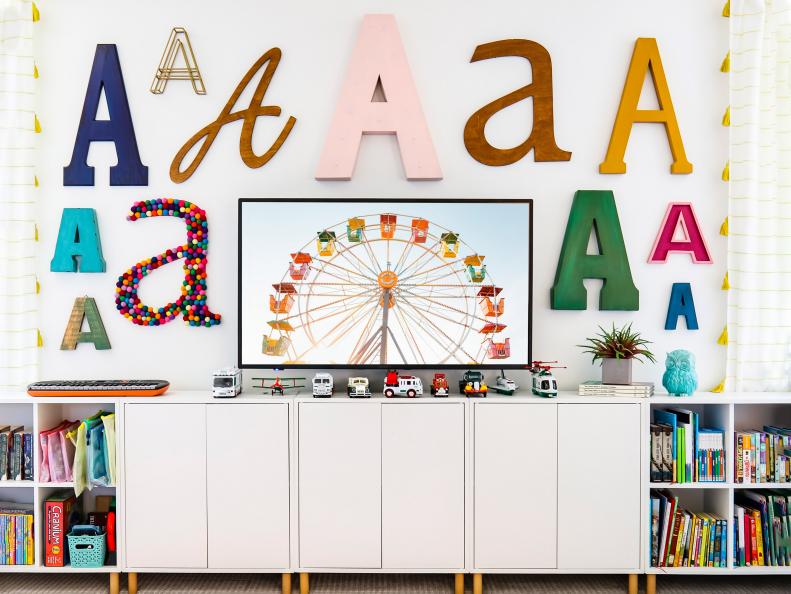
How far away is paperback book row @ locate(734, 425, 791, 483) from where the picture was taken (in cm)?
223

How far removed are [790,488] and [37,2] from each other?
3.91 metres

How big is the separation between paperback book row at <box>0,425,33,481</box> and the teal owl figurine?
2651 millimetres

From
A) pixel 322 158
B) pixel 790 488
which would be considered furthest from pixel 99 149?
pixel 790 488

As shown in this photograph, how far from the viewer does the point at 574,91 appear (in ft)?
8.11

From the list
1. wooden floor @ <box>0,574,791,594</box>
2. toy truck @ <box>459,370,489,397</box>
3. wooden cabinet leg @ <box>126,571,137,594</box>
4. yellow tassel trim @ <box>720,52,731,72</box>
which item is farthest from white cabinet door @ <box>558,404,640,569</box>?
wooden cabinet leg @ <box>126,571,137,594</box>

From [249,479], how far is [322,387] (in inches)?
18.2

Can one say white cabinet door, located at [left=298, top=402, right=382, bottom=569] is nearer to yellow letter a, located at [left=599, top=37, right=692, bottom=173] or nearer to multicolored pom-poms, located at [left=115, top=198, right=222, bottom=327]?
multicolored pom-poms, located at [left=115, top=198, right=222, bottom=327]

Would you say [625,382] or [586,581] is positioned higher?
[625,382]

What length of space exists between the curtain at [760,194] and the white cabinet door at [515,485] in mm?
997

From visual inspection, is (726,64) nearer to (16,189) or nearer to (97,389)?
(97,389)

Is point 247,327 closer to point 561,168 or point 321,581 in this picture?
point 321,581

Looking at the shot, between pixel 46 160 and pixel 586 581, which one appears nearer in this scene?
pixel 586 581

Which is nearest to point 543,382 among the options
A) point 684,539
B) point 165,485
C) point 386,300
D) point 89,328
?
point 386,300

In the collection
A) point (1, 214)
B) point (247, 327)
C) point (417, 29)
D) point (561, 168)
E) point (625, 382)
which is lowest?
point (625, 382)
